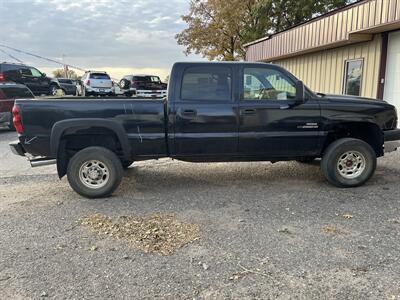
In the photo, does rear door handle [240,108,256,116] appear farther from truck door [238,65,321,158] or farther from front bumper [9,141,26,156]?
front bumper [9,141,26,156]

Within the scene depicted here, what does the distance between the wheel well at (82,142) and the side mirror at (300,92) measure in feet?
9.00

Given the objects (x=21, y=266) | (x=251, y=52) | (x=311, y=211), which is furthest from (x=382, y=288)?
(x=251, y=52)

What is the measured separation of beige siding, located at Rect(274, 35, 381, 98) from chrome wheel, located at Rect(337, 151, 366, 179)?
5504 millimetres

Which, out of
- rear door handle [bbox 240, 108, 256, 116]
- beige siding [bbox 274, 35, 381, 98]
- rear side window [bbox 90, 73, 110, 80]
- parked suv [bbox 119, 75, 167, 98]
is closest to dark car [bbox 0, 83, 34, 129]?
rear door handle [bbox 240, 108, 256, 116]

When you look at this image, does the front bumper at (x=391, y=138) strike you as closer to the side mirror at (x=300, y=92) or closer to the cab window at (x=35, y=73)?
the side mirror at (x=300, y=92)

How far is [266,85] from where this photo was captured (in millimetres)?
6016

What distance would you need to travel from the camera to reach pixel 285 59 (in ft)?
55.3

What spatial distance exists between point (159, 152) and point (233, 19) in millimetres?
27299

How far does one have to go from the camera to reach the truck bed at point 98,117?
5.56 m

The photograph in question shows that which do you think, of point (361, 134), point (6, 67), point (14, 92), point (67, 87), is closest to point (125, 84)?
point (67, 87)


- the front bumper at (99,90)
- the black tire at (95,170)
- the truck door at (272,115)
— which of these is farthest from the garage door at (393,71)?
the front bumper at (99,90)

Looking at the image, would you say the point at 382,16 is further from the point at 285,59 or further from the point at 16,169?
the point at 16,169

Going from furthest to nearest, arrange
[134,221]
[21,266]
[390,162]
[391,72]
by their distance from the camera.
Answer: [391,72] → [390,162] → [134,221] → [21,266]

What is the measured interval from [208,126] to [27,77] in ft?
67.6
